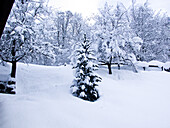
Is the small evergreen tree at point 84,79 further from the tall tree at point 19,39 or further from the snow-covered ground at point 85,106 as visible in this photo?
the tall tree at point 19,39

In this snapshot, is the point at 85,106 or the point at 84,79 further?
the point at 84,79

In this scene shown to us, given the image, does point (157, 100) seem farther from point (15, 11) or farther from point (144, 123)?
point (15, 11)

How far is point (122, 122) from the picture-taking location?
12.0 ft

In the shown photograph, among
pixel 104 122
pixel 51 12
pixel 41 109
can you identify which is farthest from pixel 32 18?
pixel 104 122

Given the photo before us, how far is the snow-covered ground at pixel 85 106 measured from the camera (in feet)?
9.34

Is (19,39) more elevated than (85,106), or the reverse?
(19,39)

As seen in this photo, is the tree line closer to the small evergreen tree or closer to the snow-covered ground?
the small evergreen tree

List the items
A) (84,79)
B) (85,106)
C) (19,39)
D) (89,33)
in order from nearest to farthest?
(85,106)
(84,79)
(19,39)
(89,33)

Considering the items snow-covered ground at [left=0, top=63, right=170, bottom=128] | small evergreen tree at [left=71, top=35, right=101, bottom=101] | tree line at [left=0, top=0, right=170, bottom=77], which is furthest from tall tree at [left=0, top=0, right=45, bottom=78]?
small evergreen tree at [left=71, top=35, right=101, bottom=101]

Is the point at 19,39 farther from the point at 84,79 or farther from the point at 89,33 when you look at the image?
the point at 89,33

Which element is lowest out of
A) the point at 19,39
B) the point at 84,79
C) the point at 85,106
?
the point at 85,106

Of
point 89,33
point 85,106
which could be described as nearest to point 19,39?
point 85,106

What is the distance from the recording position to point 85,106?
430 centimetres

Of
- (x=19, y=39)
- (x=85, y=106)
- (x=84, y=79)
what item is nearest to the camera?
(x=85, y=106)
